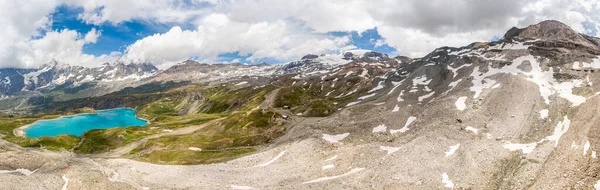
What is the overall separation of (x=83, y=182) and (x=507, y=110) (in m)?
103

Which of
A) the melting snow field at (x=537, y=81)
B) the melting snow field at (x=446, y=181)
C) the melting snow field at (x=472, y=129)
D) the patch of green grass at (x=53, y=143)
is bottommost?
the patch of green grass at (x=53, y=143)

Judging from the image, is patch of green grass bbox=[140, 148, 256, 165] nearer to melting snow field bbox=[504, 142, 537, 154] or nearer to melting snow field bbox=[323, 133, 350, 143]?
melting snow field bbox=[323, 133, 350, 143]

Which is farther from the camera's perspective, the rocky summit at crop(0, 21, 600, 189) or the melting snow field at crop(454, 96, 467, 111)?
the melting snow field at crop(454, 96, 467, 111)

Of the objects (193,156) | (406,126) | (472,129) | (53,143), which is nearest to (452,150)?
(472,129)

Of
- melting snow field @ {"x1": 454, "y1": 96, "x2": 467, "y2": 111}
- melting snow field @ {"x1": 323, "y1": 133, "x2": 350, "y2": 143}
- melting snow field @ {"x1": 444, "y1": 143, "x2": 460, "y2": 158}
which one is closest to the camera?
melting snow field @ {"x1": 444, "y1": 143, "x2": 460, "y2": 158}

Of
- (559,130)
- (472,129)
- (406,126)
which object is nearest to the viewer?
(559,130)

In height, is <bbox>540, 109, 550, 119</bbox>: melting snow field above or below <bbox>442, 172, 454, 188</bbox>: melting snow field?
above

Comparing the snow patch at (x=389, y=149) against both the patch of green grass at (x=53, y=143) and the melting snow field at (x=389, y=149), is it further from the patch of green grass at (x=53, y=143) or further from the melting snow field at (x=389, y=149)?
the patch of green grass at (x=53, y=143)

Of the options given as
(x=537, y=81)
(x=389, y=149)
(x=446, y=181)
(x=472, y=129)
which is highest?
(x=537, y=81)

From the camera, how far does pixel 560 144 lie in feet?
214

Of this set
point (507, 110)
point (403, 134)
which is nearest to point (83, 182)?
point (403, 134)

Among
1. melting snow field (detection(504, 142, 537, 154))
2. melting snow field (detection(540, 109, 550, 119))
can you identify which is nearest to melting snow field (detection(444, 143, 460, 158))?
melting snow field (detection(504, 142, 537, 154))

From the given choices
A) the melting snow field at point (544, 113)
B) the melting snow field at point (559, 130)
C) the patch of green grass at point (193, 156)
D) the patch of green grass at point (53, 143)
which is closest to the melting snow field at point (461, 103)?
the melting snow field at point (544, 113)

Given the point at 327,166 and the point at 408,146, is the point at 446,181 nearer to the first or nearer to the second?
the point at 408,146
